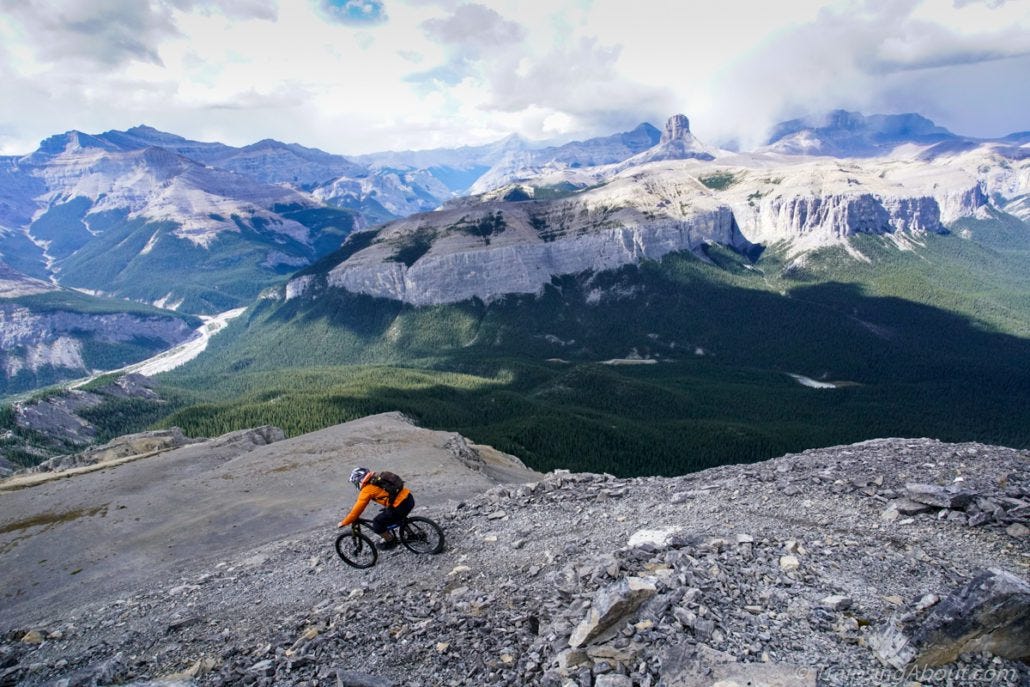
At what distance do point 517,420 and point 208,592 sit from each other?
95165 mm

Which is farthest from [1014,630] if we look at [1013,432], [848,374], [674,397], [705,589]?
[848,374]

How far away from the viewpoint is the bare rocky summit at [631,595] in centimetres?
1162

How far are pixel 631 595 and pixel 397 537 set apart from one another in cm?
1123

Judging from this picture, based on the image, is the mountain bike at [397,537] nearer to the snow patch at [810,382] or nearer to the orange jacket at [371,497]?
the orange jacket at [371,497]

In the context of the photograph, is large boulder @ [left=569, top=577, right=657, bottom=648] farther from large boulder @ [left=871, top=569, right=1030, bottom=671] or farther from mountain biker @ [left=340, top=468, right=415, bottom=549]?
mountain biker @ [left=340, top=468, right=415, bottom=549]

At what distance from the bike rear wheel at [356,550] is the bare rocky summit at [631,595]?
0.63m

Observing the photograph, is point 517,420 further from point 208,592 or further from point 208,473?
point 208,592

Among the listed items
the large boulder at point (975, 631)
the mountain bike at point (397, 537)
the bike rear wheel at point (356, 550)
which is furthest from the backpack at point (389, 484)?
the large boulder at point (975, 631)

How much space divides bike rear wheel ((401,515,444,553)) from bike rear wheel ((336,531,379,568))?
47.8 inches

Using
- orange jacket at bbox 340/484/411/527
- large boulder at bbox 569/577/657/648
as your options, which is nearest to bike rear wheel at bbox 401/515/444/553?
orange jacket at bbox 340/484/411/527

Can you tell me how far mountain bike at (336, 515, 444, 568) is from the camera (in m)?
20.8

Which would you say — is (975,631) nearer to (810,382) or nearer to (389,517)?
(389,517)

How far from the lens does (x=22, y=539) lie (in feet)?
141

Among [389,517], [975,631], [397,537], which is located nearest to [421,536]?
[397,537]
